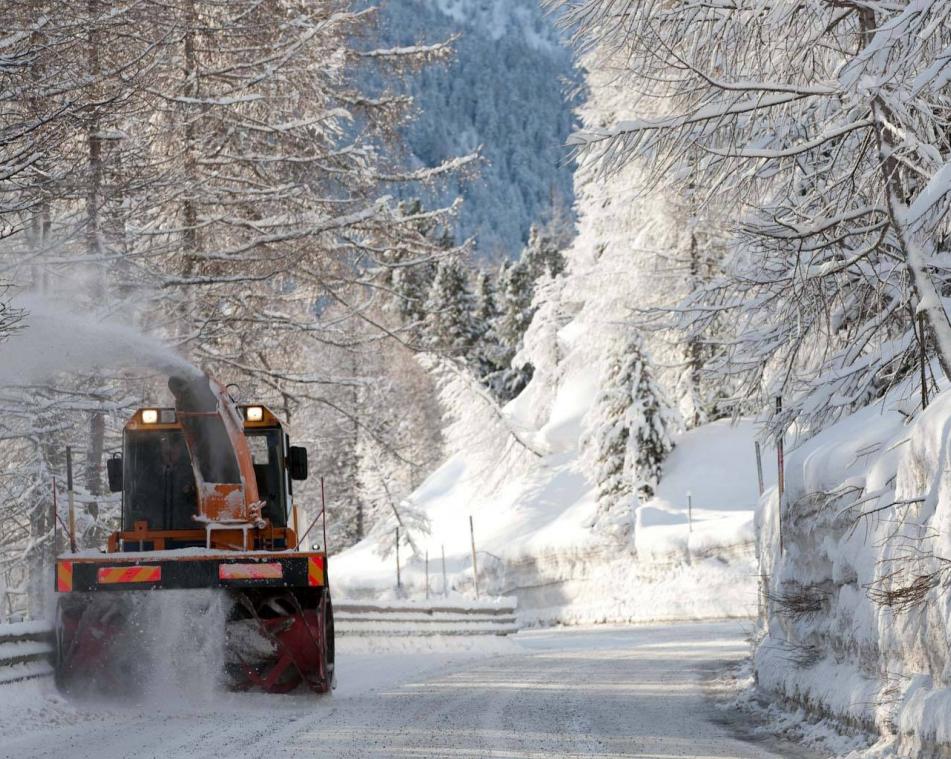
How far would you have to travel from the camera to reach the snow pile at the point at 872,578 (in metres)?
6.61

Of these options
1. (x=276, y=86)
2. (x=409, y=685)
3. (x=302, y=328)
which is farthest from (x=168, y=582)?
(x=276, y=86)

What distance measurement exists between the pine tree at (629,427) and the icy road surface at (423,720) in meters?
20.0

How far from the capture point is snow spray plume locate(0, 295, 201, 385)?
11.8 metres

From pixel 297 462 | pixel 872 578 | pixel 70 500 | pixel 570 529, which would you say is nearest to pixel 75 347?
pixel 70 500

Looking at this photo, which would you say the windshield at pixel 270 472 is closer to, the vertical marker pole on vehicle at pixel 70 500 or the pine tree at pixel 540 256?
the vertical marker pole on vehicle at pixel 70 500

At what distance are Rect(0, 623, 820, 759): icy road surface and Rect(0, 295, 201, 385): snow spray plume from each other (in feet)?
10.1

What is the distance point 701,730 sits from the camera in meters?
9.22

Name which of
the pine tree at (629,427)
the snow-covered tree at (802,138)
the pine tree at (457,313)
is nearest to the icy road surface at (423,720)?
the snow-covered tree at (802,138)

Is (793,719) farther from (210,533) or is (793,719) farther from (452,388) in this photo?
(452,388)

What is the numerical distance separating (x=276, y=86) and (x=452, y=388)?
82.0 ft

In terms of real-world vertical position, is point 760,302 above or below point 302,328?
below

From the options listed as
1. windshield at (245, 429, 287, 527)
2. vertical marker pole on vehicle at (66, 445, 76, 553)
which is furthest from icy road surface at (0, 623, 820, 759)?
windshield at (245, 429, 287, 527)

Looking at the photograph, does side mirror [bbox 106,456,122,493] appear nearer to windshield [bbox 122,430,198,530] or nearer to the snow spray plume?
windshield [bbox 122,430,198,530]

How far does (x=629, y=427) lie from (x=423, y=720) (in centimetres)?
2643
